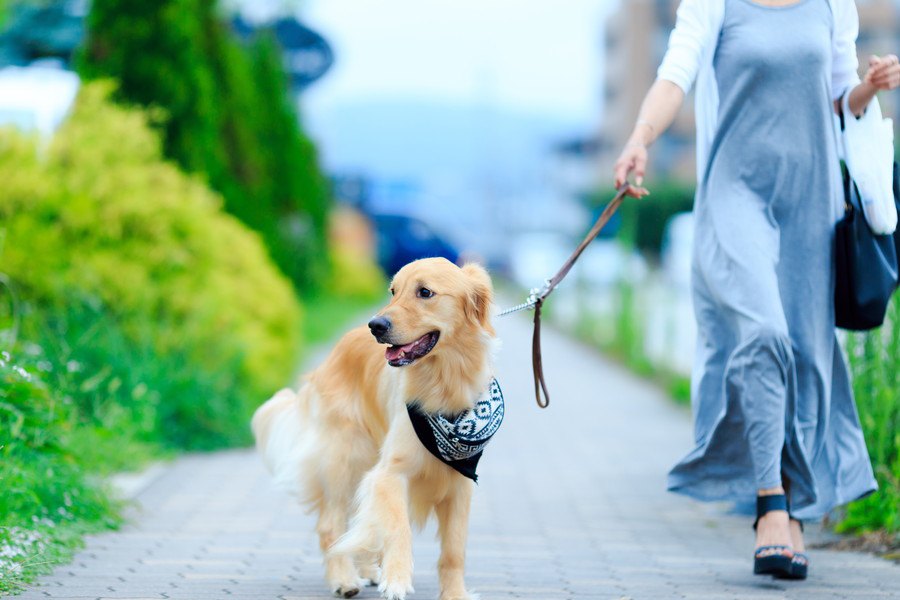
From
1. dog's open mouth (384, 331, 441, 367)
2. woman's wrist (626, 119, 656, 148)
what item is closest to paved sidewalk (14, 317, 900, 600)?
dog's open mouth (384, 331, 441, 367)

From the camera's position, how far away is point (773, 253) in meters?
4.66

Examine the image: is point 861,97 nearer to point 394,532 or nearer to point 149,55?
point 394,532

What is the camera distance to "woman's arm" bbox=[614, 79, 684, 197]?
4.46m

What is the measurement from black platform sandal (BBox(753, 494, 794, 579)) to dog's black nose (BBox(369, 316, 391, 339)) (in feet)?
5.62

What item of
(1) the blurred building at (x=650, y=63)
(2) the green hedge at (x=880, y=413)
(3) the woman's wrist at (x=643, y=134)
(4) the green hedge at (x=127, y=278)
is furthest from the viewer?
(1) the blurred building at (x=650, y=63)

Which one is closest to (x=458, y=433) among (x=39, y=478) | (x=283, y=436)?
(x=283, y=436)

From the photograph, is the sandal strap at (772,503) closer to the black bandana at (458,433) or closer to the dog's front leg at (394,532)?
the black bandana at (458,433)

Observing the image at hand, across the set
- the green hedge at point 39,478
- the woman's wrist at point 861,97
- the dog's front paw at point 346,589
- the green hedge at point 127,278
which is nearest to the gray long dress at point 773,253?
the woman's wrist at point 861,97

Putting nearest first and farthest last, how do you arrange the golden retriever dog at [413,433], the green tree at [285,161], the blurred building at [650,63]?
the golden retriever dog at [413,433] < the green tree at [285,161] < the blurred building at [650,63]

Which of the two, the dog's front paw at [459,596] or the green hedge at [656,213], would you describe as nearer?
the dog's front paw at [459,596]

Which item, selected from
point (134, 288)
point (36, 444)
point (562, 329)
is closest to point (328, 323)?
point (562, 329)

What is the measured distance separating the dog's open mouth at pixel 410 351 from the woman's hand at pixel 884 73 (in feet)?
6.70

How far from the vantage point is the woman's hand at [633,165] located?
442 cm

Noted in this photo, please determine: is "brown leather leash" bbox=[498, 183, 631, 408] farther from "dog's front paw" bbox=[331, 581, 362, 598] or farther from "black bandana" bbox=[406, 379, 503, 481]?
"dog's front paw" bbox=[331, 581, 362, 598]
